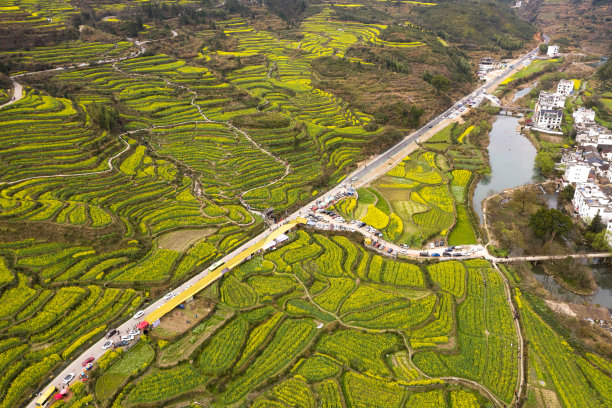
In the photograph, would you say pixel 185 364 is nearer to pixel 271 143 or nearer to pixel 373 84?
pixel 271 143

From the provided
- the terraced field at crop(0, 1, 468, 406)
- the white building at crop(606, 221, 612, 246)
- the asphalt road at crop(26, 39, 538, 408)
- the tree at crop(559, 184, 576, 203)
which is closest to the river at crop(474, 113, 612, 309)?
the tree at crop(559, 184, 576, 203)

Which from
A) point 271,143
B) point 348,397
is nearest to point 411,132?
point 271,143

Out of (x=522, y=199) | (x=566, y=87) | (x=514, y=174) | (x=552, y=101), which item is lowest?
(x=514, y=174)

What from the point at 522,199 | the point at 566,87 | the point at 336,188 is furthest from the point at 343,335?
the point at 566,87

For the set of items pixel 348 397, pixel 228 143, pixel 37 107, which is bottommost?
pixel 348 397

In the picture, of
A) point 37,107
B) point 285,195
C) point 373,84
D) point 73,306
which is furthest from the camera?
point 373,84

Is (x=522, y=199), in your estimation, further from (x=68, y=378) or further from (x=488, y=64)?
(x=488, y=64)
